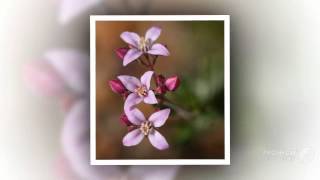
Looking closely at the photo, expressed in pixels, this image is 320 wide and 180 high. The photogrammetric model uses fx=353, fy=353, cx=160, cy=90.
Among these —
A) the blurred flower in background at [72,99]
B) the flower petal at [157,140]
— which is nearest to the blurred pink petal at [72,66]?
the blurred flower in background at [72,99]

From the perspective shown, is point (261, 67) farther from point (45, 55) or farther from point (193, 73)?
point (45, 55)

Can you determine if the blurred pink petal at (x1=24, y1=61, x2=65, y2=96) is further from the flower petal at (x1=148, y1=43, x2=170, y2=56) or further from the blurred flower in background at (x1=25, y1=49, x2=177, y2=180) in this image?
the flower petal at (x1=148, y1=43, x2=170, y2=56)

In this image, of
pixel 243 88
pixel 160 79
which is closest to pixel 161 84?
pixel 160 79

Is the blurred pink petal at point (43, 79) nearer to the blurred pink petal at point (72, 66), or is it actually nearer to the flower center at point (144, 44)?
the blurred pink petal at point (72, 66)

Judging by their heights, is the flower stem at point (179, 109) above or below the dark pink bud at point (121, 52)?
below

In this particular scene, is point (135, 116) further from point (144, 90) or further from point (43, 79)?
point (43, 79)

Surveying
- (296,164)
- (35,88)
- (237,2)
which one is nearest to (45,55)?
(35,88)
